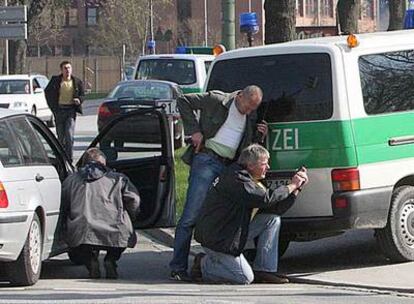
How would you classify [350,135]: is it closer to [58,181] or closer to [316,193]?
[316,193]

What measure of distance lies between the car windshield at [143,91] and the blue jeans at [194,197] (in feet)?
Result: 39.2

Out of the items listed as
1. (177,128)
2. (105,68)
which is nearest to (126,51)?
(105,68)

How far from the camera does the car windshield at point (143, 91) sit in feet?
72.9

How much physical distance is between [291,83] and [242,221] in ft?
4.60

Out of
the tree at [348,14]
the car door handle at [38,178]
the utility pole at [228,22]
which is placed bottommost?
the car door handle at [38,178]

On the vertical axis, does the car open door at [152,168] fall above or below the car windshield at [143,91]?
below

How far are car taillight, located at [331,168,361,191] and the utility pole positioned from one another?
6.12m

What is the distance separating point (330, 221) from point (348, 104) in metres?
1.06

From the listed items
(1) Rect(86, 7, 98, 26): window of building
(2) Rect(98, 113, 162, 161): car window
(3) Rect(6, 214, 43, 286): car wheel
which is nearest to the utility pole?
(2) Rect(98, 113, 162, 161): car window

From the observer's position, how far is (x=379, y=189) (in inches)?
394

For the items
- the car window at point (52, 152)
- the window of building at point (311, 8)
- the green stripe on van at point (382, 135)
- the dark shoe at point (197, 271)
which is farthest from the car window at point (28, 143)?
the window of building at point (311, 8)

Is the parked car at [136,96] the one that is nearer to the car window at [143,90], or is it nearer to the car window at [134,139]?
the car window at [143,90]

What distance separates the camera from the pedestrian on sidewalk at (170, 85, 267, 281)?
33.0ft

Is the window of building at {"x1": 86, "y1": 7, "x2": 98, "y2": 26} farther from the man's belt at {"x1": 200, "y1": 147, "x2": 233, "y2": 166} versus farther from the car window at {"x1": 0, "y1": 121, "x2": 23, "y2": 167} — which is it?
the car window at {"x1": 0, "y1": 121, "x2": 23, "y2": 167}
